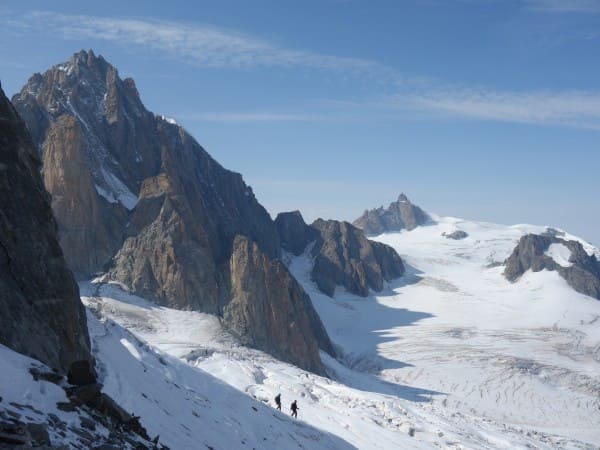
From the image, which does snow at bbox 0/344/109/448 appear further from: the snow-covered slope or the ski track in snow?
the snow-covered slope

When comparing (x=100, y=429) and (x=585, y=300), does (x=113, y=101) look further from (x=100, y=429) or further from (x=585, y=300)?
(x=585, y=300)

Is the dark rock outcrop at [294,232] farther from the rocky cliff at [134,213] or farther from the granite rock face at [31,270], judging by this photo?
the granite rock face at [31,270]

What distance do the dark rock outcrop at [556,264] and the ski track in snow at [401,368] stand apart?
3884mm

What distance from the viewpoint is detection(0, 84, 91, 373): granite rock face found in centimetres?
1920

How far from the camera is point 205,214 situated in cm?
10325

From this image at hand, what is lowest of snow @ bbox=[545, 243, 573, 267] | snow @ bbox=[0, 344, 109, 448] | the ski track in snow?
the ski track in snow

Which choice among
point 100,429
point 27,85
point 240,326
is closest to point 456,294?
point 240,326

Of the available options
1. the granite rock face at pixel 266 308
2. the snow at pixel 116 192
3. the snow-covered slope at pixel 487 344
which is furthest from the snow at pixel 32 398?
the snow at pixel 116 192

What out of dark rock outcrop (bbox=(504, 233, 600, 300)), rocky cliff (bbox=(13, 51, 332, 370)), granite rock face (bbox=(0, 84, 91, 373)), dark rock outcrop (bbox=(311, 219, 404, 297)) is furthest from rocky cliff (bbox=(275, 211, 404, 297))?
granite rock face (bbox=(0, 84, 91, 373))

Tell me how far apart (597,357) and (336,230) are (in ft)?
258

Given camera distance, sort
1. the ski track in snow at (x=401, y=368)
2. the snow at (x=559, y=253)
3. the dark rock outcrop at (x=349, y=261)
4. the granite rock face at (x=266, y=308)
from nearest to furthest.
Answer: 1. the ski track in snow at (x=401, y=368)
2. the granite rock face at (x=266, y=308)
3. the dark rock outcrop at (x=349, y=261)
4. the snow at (x=559, y=253)

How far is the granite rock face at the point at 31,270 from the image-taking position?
19.2m

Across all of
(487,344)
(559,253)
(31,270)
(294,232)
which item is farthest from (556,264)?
(31,270)

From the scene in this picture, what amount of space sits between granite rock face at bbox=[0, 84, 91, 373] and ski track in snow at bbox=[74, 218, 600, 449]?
9.26ft
